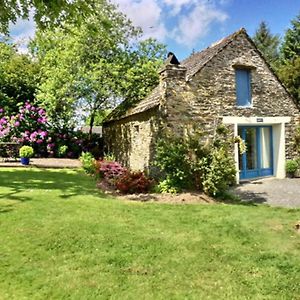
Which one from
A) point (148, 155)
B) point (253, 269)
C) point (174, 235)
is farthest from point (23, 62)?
point (253, 269)

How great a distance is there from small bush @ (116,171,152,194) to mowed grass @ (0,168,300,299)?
69.9 inches

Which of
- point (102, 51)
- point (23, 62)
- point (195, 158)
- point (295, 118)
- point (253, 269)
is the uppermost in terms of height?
point (23, 62)

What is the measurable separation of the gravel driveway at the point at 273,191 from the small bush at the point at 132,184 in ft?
12.1

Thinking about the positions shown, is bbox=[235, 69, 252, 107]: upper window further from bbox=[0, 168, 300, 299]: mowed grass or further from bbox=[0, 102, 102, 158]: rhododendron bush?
bbox=[0, 102, 102, 158]: rhododendron bush

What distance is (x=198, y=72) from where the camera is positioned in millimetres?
15023

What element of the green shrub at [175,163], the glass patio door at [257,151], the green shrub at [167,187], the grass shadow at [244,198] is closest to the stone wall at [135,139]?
the green shrub at [175,163]

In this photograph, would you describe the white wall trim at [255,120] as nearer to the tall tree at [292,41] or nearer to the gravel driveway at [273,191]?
the gravel driveway at [273,191]

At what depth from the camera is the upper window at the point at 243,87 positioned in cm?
1620

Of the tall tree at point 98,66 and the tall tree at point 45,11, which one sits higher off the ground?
the tall tree at point 98,66

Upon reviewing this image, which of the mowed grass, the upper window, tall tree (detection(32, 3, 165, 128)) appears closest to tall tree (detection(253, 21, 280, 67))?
tall tree (detection(32, 3, 165, 128))

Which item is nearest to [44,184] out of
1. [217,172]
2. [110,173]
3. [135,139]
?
[110,173]

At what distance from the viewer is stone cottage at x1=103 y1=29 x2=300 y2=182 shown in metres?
14.2

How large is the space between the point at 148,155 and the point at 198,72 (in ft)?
14.0

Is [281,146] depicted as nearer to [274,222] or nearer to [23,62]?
[274,222]
